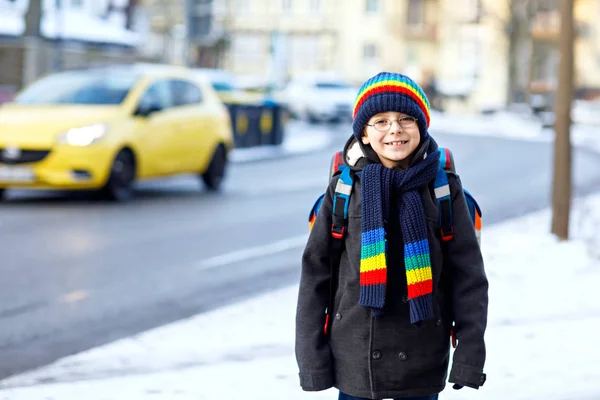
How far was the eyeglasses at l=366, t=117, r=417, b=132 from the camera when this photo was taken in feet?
11.9

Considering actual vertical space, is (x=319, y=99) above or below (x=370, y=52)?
below

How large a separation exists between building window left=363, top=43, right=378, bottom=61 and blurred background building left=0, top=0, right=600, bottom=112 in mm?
60

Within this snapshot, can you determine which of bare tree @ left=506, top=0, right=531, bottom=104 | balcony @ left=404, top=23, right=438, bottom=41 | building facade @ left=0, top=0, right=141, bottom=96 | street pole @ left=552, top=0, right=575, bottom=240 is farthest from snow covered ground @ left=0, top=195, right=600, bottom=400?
balcony @ left=404, top=23, right=438, bottom=41

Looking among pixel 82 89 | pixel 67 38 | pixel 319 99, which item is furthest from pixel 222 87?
pixel 82 89

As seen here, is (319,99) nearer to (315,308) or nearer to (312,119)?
(312,119)

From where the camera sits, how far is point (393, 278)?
141 inches

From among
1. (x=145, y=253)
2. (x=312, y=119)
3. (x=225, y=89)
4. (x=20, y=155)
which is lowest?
(x=312, y=119)

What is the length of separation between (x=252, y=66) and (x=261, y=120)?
56141 mm

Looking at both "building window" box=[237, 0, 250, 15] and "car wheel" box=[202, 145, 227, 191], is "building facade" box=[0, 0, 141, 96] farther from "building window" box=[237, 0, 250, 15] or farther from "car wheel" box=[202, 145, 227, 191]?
"building window" box=[237, 0, 250, 15]

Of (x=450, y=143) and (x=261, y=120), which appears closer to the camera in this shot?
(x=261, y=120)

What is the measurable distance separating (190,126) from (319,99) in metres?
26.6

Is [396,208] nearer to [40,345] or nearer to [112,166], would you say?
[40,345]

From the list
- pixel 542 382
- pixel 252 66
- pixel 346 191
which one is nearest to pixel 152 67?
pixel 542 382

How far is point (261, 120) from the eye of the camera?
87.4 ft
